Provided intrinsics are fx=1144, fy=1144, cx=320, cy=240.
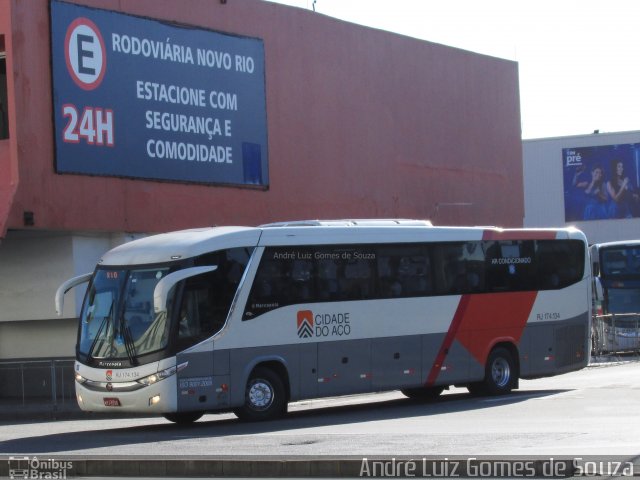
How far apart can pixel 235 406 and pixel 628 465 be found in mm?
9308

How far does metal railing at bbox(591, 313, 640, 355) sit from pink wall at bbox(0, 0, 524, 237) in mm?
5818

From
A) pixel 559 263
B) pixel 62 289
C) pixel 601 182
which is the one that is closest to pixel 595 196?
pixel 601 182

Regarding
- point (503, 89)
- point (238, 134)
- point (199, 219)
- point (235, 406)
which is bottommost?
point (235, 406)

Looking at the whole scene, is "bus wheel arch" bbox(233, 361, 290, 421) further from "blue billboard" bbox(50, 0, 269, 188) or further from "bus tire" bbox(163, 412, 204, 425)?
"blue billboard" bbox(50, 0, 269, 188)

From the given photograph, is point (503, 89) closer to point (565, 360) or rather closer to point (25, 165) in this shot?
A: point (565, 360)

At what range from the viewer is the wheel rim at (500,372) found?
23797 mm

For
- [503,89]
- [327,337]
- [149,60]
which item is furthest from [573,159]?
[327,337]

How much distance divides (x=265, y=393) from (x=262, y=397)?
0.10m

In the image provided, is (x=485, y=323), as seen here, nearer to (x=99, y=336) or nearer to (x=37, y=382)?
(x=99, y=336)

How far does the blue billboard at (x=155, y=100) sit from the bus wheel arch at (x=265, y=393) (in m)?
9.00

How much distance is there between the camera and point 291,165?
33031 mm

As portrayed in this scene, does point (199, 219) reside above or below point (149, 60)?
below

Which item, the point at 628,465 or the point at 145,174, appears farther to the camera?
the point at 145,174

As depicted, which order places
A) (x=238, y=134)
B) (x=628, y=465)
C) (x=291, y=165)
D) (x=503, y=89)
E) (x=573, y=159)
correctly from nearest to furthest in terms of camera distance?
Result: 1. (x=628, y=465)
2. (x=238, y=134)
3. (x=291, y=165)
4. (x=503, y=89)
5. (x=573, y=159)
